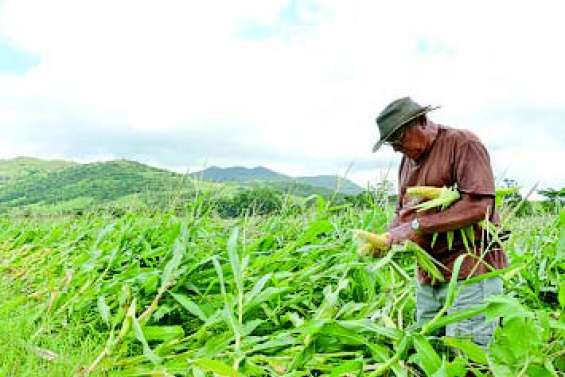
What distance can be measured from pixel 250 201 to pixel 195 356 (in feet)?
7.94

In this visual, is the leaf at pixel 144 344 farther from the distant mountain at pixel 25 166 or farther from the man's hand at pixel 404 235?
the distant mountain at pixel 25 166

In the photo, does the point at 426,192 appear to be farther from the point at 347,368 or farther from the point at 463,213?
the point at 347,368

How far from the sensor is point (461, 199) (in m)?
2.53

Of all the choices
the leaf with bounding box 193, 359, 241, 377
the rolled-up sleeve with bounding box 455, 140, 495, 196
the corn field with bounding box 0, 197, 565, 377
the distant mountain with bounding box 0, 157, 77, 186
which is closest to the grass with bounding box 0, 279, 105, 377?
the corn field with bounding box 0, 197, 565, 377

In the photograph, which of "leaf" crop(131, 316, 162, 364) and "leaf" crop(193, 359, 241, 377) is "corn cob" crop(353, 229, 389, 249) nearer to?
"leaf" crop(193, 359, 241, 377)

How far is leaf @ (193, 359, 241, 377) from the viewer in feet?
7.55

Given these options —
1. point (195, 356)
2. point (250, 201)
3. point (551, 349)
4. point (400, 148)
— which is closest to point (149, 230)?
point (250, 201)

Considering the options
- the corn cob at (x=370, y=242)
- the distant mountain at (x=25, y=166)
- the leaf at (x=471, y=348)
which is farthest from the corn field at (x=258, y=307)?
the distant mountain at (x=25, y=166)

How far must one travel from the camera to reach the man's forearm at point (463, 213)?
2.49m

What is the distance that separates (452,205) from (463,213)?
6cm

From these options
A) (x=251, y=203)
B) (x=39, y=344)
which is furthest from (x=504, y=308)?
(x=251, y=203)

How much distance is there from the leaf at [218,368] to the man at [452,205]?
34.1 inches

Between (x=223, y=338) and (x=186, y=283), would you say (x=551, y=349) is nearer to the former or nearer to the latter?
(x=223, y=338)

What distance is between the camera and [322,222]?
13.4 ft
